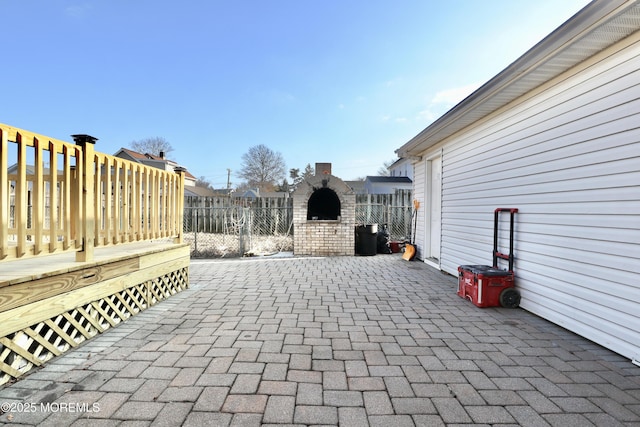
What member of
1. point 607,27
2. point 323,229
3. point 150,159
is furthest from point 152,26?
point 150,159

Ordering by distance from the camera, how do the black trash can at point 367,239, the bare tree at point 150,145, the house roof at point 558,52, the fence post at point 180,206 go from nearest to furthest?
1. the house roof at point 558,52
2. the fence post at point 180,206
3. the black trash can at point 367,239
4. the bare tree at point 150,145

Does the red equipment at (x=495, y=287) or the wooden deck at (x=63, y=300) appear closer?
the wooden deck at (x=63, y=300)

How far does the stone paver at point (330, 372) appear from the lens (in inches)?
63.3

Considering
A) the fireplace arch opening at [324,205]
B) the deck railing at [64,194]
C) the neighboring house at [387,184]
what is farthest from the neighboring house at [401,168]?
the deck railing at [64,194]

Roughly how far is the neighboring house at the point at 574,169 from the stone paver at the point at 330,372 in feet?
1.47

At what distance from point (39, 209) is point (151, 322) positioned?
1497 millimetres

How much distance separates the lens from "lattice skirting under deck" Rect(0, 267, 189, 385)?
1964mm

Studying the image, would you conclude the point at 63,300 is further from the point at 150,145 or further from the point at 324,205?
the point at 150,145

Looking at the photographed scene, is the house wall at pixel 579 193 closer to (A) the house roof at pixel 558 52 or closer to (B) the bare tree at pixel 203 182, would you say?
(A) the house roof at pixel 558 52

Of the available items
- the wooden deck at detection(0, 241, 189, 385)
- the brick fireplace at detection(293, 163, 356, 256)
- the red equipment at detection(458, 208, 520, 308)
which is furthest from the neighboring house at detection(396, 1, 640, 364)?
the wooden deck at detection(0, 241, 189, 385)

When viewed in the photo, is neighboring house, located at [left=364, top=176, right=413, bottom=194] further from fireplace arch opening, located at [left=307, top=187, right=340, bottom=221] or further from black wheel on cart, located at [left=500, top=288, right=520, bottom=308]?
black wheel on cart, located at [left=500, top=288, right=520, bottom=308]

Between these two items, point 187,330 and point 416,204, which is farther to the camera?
point 416,204

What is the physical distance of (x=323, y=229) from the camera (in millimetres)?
7902

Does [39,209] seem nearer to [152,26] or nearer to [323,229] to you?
[323,229]
